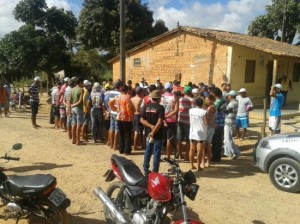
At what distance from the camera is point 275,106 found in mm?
9125

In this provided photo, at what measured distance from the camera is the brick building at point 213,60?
1686 centimetres

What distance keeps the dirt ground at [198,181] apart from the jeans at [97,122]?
43cm

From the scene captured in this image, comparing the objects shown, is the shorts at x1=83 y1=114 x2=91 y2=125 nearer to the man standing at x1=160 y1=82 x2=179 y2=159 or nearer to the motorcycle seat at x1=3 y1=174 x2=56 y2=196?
the man standing at x1=160 y1=82 x2=179 y2=159

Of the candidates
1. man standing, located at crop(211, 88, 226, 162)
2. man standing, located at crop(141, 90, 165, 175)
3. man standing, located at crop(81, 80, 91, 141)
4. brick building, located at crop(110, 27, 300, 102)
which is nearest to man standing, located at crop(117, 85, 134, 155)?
man standing, located at crop(81, 80, 91, 141)

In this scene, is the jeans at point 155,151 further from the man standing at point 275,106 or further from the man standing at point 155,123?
the man standing at point 275,106

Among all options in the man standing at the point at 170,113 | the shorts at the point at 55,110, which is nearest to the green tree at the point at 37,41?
the shorts at the point at 55,110

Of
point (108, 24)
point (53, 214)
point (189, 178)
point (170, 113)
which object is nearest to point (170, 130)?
point (170, 113)

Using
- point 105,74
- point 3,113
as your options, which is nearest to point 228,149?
point 3,113

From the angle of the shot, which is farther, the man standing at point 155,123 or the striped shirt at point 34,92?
the striped shirt at point 34,92

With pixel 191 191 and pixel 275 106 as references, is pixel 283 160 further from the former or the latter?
pixel 191 191

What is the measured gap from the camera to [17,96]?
18.4 m

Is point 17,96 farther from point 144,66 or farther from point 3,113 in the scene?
point 144,66

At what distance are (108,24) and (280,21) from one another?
17527 mm

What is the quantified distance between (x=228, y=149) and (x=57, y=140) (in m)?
5.04
